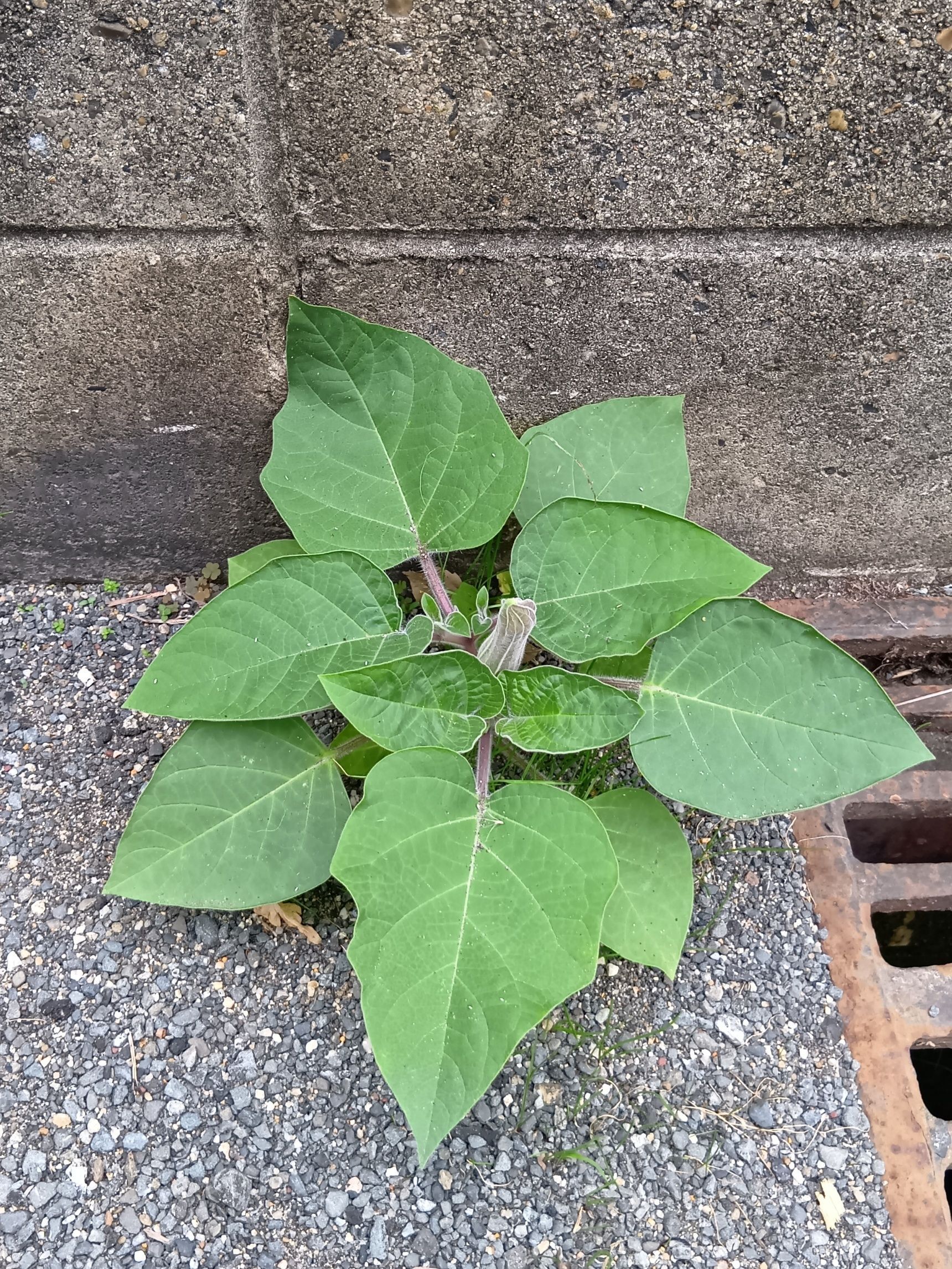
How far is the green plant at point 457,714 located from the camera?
33.9 inches

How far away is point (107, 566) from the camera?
1440 mm

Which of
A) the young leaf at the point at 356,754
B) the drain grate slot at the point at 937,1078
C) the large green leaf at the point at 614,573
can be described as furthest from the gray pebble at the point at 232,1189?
the drain grate slot at the point at 937,1078

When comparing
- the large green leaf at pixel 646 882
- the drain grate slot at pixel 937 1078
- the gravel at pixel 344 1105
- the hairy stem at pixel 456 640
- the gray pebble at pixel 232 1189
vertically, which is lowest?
the drain grate slot at pixel 937 1078

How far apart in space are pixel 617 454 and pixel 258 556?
52 centimetres

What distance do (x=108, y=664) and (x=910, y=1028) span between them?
1247 millimetres

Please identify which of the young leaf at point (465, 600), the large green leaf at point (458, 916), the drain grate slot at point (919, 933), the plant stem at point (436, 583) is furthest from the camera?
the drain grate slot at point (919, 933)

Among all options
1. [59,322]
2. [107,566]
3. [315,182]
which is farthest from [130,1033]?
[315,182]

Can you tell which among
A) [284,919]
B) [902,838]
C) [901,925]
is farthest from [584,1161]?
[901,925]

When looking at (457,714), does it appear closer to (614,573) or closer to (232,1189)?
(614,573)

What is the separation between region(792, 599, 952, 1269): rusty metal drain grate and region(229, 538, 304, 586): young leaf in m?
0.85

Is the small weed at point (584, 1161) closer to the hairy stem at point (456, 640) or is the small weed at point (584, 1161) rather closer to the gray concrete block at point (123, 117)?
the hairy stem at point (456, 640)

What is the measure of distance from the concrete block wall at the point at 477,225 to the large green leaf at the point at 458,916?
0.64 m

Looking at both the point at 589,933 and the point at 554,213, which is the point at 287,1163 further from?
the point at 554,213

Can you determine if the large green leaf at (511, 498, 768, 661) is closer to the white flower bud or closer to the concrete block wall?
the white flower bud
